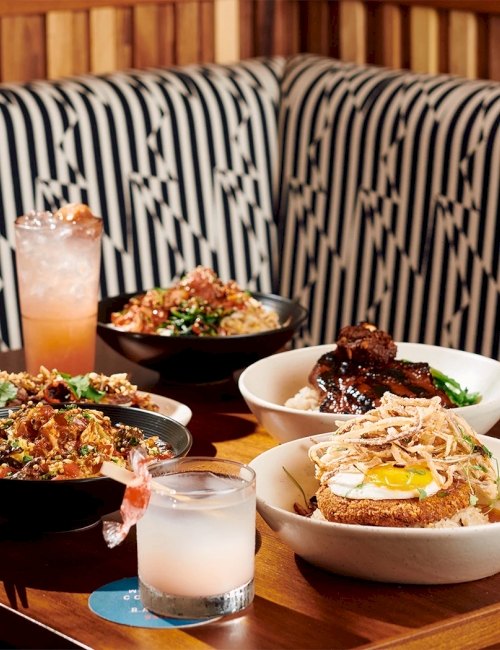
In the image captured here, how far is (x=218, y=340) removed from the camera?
6.14 feet

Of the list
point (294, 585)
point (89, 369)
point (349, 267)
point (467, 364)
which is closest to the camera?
point (294, 585)

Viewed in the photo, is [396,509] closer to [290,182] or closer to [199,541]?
[199,541]

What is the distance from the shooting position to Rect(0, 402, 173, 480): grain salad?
48.8 inches

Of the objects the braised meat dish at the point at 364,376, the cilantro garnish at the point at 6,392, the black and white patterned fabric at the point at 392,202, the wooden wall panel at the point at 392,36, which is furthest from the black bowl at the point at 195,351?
the wooden wall panel at the point at 392,36

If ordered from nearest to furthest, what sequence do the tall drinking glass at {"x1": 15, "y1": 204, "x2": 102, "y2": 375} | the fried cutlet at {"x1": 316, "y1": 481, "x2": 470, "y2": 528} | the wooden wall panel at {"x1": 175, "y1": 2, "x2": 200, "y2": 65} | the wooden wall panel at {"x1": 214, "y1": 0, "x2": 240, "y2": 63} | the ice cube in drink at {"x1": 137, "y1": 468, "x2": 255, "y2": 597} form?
the ice cube in drink at {"x1": 137, "y1": 468, "x2": 255, "y2": 597}
the fried cutlet at {"x1": 316, "y1": 481, "x2": 470, "y2": 528}
the tall drinking glass at {"x1": 15, "y1": 204, "x2": 102, "y2": 375}
the wooden wall panel at {"x1": 175, "y1": 2, "x2": 200, "y2": 65}
the wooden wall panel at {"x1": 214, "y1": 0, "x2": 240, "y2": 63}

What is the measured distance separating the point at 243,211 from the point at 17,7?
1.15 m

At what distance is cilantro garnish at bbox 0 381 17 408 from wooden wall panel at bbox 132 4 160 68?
8.16 feet

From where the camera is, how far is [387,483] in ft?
3.65

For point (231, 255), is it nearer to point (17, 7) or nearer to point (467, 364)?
point (17, 7)

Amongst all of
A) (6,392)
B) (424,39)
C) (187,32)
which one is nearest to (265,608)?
(6,392)

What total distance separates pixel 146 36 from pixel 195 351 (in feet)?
7.54

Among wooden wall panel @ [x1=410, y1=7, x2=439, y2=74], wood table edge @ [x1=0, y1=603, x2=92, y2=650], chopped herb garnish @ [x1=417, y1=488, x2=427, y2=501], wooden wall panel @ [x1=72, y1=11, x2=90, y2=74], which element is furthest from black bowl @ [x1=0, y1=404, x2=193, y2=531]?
wooden wall panel @ [x1=410, y1=7, x2=439, y2=74]

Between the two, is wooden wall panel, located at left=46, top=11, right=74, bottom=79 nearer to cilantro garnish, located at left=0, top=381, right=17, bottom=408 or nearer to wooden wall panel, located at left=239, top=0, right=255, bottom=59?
wooden wall panel, located at left=239, top=0, right=255, bottom=59

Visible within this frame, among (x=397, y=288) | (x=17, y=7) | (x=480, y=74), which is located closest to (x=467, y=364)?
(x=397, y=288)
